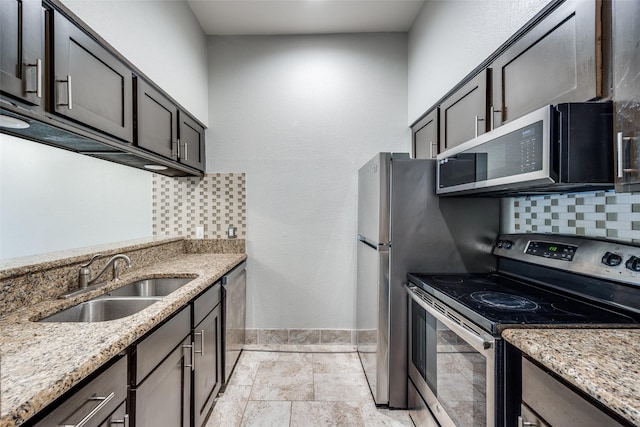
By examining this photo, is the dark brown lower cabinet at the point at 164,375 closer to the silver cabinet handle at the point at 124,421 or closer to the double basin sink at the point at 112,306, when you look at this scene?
the silver cabinet handle at the point at 124,421

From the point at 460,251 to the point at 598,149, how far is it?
41.3 inches

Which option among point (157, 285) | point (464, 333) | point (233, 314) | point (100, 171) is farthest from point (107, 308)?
point (464, 333)

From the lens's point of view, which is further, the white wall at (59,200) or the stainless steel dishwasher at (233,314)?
the stainless steel dishwasher at (233,314)

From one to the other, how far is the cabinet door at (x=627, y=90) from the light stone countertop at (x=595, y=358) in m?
0.46

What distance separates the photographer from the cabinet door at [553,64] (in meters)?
0.98

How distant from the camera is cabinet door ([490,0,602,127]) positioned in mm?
980

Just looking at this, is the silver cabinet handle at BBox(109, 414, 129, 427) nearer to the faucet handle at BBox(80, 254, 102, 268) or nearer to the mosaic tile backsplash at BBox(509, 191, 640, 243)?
the faucet handle at BBox(80, 254, 102, 268)

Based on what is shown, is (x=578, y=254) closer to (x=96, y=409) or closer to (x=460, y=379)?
(x=460, y=379)

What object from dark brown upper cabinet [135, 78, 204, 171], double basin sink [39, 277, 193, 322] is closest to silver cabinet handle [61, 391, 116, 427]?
double basin sink [39, 277, 193, 322]

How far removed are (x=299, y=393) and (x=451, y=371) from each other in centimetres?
117

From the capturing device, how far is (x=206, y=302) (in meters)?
1.75

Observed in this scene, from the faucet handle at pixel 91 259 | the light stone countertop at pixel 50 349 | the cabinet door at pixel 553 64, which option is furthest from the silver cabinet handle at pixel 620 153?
the faucet handle at pixel 91 259

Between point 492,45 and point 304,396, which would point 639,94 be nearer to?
point 492,45

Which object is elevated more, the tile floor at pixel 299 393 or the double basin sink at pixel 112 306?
the double basin sink at pixel 112 306
